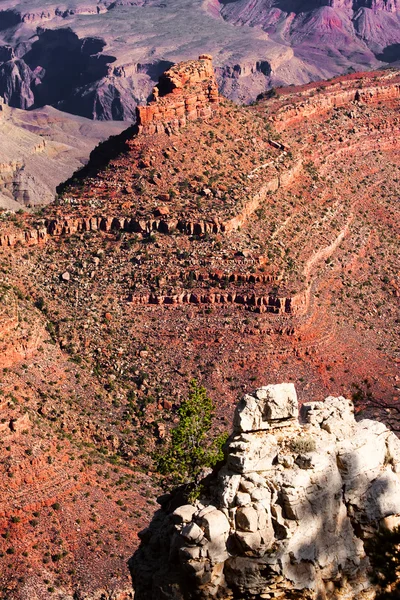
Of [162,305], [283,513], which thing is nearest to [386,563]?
[283,513]

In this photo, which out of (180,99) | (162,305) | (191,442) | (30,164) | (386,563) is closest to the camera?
(386,563)

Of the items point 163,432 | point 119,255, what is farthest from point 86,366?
point 119,255

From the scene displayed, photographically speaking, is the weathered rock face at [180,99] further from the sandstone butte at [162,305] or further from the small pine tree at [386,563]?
the small pine tree at [386,563]

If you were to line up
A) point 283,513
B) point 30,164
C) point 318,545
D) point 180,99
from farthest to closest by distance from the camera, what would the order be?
point 30,164
point 180,99
point 318,545
point 283,513

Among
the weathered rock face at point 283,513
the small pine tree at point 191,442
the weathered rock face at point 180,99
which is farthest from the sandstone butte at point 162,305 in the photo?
the weathered rock face at point 283,513

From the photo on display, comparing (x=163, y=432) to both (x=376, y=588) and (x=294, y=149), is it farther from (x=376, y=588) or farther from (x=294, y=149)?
(x=294, y=149)

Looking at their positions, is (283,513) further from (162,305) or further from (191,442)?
(162,305)
